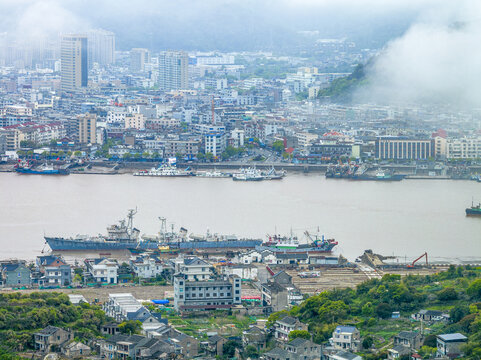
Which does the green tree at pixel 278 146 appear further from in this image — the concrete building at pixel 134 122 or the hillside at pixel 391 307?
the hillside at pixel 391 307

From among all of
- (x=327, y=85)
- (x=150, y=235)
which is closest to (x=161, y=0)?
(x=327, y=85)

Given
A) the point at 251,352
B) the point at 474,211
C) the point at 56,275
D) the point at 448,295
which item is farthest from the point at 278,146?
the point at 251,352

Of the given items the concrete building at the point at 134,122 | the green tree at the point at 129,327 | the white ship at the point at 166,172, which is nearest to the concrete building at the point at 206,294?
the green tree at the point at 129,327

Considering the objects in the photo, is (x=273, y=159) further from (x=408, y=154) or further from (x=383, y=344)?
(x=383, y=344)

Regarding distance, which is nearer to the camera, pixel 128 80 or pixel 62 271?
pixel 62 271

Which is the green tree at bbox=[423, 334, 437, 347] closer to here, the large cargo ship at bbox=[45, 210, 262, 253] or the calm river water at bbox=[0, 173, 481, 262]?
the calm river water at bbox=[0, 173, 481, 262]

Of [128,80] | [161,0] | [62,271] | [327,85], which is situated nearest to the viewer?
[62,271]

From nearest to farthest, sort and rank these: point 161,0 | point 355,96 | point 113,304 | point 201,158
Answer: point 113,304 < point 201,158 < point 355,96 < point 161,0
